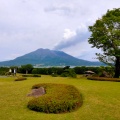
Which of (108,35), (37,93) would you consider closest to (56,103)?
(37,93)

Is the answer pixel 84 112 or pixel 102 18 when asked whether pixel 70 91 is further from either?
pixel 102 18

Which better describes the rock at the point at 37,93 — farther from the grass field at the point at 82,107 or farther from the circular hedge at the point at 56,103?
the circular hedge at the point at 56,103

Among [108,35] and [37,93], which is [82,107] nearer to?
[37,93]

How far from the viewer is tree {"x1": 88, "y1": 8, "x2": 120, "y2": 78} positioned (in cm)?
2909

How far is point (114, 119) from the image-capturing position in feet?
37.1

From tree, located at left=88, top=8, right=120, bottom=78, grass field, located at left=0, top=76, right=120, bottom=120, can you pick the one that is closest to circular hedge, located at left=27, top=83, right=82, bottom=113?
grass field, located at left=0, top=76, right=120, bottom=120

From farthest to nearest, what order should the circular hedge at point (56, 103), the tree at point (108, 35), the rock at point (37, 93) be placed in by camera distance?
the tree at point (108, 35), the rock at point (37, 93), the circular hedge at point (56, 103)

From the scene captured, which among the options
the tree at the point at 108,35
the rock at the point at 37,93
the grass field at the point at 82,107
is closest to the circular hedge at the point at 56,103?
the grass field at the point at 82,107

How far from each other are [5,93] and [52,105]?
5.00m

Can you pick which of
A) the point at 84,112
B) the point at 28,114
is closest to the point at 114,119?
the point at 84,112

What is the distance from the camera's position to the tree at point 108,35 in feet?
95.5

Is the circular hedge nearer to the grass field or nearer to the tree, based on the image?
the grass field

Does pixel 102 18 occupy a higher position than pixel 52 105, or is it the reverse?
pixel 102 18

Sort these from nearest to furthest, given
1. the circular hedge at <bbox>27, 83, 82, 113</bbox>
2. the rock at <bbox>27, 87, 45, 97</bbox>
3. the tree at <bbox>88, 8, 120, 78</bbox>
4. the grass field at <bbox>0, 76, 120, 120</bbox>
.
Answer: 1. the grass field at <bbox>0, 76, 120, 120</bbox>
2. the circular hedge at <bbox>27, 83, 82, 113</bbox>
3. the rock at <bbox>27, 87, 45, 97</bbox>
4. the tree at <bbox>88, 8, 120, 78</bbox>
